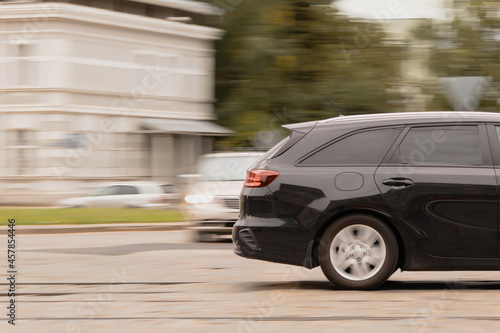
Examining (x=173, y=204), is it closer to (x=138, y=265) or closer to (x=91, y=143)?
(x=91, y=143)

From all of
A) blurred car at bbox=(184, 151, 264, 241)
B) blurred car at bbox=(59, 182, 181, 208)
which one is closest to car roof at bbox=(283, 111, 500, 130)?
blurred car at bbox=(184, 151, 264, 241)

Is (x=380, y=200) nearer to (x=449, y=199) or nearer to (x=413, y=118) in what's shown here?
(x=449, y=199)

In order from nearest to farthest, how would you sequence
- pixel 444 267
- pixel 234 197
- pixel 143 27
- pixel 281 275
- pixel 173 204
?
pixel 444 267, pixel 281 275, pixel 234 197, pixel 173 204, pixel 143 27

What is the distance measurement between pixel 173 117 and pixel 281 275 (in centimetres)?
2873

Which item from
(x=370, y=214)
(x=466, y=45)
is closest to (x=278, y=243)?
(x=370, y=214)

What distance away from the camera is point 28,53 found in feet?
113

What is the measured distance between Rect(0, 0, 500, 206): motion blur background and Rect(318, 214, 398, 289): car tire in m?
25.3

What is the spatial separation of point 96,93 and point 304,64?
793 centimetres

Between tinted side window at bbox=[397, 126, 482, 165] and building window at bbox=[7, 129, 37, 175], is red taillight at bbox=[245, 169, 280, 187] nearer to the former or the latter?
tinted side window at bbox=[397, 126, 482, 165]

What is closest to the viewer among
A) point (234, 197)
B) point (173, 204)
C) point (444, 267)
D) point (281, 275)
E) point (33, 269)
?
point (444, 267)

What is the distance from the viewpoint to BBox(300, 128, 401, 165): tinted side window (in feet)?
28.4

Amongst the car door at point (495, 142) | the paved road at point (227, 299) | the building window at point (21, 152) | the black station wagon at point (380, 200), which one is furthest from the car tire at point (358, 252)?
the building window at point (21, 152)

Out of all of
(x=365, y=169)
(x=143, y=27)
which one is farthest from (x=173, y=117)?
(x=365, y=169)

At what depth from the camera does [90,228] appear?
19.8 meters
